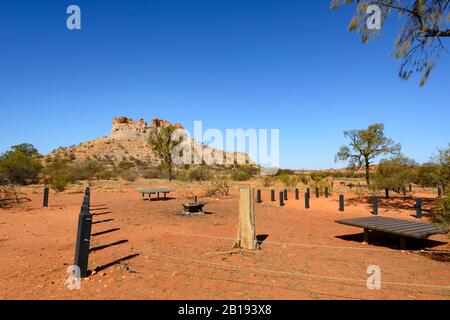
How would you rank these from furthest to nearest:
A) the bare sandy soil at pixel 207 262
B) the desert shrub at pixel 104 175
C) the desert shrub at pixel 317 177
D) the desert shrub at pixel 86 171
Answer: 1. the desert shrub at pixel 104 175
2. the desert shrub at pixel 86 171
3. the desert shrub at pixel 317 177
4. the bare sandy soil at pixel 207 262

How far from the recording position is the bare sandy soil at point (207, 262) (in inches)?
163

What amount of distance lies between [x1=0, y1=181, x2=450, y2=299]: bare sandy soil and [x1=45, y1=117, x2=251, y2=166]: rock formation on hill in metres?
39.7

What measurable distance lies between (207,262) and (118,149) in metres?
68.5

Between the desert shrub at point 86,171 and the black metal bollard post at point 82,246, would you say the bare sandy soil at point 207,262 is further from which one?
the desert shrub at point 86,171

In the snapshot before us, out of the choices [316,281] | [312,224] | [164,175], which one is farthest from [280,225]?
[164,175]

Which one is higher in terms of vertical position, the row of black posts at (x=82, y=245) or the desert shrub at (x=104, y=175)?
the desert shrub at (x=104, y=175)

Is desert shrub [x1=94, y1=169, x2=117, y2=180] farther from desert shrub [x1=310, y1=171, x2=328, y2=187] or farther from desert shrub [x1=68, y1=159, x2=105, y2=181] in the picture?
desert shrub [x1=310, y1=171, x2=328, y2=187]

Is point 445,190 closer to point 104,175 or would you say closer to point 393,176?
point 393,176

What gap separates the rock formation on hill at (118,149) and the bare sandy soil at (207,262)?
1562 inches

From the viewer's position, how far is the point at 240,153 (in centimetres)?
11694

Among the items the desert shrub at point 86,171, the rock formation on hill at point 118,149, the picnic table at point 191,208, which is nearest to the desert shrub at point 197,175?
the desert shrub at point 86,171

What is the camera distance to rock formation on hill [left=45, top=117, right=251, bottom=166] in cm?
5838

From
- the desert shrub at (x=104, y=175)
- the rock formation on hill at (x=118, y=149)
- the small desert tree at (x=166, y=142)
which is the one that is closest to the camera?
the small desert tree at (x=166, y=142)

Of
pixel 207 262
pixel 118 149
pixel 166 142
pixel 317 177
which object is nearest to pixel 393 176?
pixel 317 177
